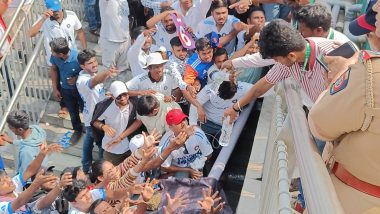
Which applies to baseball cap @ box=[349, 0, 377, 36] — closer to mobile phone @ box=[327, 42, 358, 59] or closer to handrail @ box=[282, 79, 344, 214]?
mobile phone @ box=[327, 42, 358, 59]

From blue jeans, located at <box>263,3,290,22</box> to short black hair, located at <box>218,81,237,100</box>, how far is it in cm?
127

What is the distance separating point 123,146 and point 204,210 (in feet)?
6.80

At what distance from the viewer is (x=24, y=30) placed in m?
6.72

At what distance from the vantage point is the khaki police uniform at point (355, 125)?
174 centimetres

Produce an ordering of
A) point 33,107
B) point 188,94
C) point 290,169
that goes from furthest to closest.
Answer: point 33,107
point 188,94
point 290,169

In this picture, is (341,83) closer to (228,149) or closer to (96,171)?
(228,149)

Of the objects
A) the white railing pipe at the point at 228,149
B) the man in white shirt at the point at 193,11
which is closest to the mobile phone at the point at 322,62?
the white railing pipe at the point at 228,149

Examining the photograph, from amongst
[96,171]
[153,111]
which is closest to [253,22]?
[153,111]

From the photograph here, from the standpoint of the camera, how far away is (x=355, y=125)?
1.80m

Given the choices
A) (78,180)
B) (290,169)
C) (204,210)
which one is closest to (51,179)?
(78,180)

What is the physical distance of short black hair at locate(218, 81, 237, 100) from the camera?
16.8 feet

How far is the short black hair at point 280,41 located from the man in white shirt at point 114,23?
162 inches

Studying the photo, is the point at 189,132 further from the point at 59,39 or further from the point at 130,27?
the point at 130,27

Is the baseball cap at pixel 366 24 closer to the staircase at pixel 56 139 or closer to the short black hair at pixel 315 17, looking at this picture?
the short black hair at pixel 315 17
